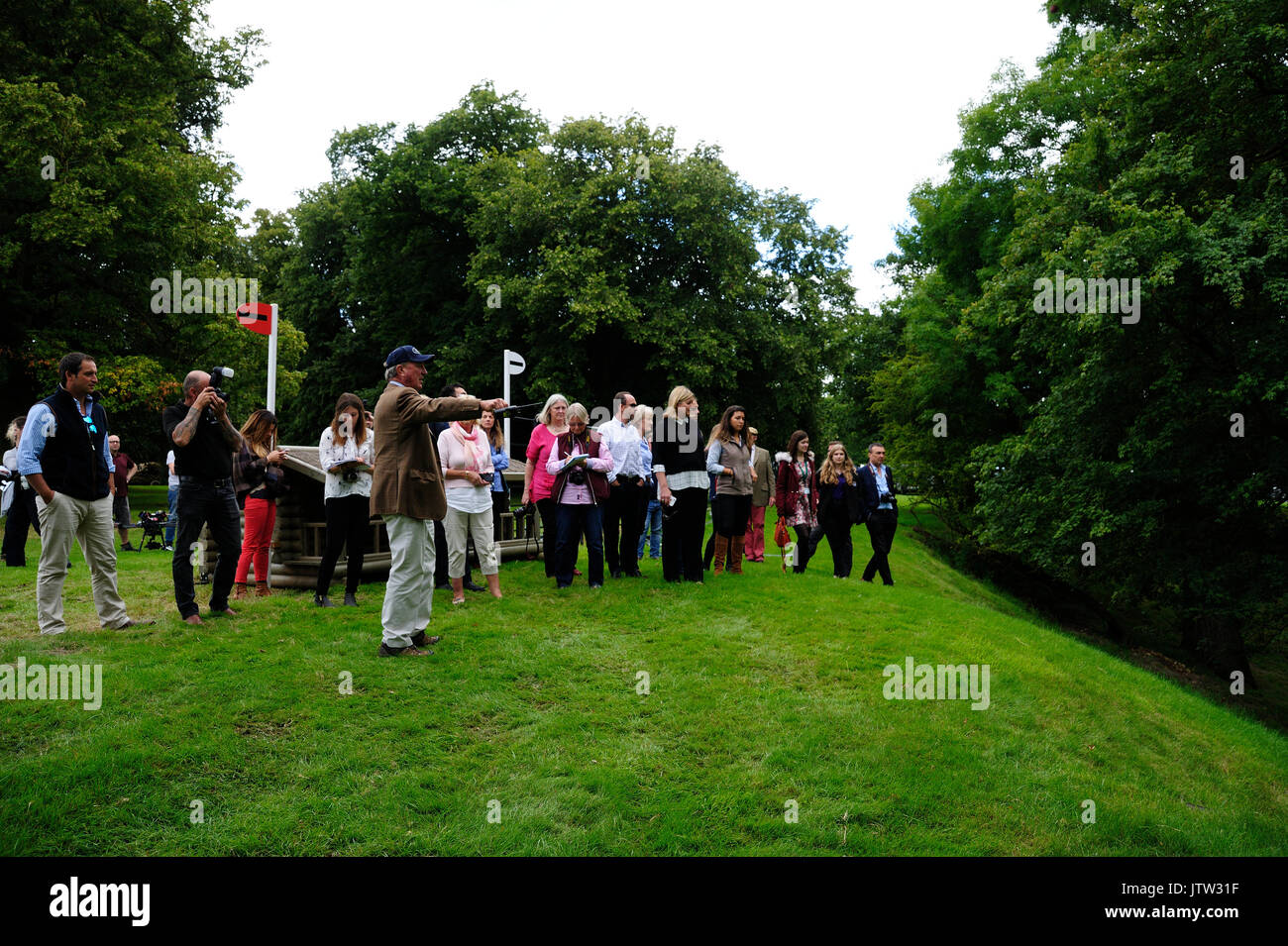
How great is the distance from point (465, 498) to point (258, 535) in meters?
2.79

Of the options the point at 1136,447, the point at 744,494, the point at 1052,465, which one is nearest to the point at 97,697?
the point at 744,494

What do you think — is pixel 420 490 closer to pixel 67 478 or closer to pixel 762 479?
pixel 67 478

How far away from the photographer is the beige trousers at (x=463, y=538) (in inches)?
373

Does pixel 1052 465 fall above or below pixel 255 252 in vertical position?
below

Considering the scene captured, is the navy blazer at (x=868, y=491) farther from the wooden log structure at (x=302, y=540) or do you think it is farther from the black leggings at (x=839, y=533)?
the wooden log structure at (x=302, y=540)

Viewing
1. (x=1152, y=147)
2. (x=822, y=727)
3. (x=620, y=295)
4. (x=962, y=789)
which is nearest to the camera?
(x=962, y=789)

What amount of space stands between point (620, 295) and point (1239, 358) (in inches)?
685

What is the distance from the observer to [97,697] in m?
5.95

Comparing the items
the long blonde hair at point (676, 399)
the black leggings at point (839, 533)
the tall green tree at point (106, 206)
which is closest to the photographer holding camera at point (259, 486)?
the long blonde hair at point (676, 399)

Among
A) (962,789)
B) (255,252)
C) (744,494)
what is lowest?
(962,789)

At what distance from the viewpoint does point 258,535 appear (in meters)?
10.2

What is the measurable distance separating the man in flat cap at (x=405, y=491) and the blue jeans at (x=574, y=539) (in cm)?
301
